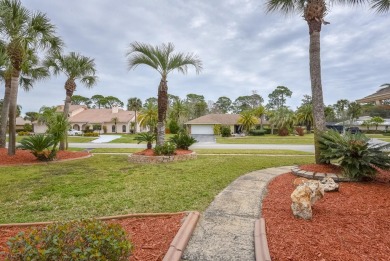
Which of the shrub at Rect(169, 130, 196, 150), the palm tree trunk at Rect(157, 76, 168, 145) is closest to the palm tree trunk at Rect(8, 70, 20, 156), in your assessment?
the palm tree trunk at Rect(157, 76, 168, 145)

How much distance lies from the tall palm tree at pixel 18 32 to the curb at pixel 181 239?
1072cm

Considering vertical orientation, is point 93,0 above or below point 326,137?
above

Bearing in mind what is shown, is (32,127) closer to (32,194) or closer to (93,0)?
(93,0)

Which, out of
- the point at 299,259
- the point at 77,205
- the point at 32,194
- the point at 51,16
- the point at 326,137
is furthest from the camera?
the point at 51,16

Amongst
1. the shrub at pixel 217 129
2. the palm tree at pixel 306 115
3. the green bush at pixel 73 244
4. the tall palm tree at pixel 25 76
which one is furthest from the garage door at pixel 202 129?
the green bush at pixel 73 244

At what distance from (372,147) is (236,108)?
281 feet

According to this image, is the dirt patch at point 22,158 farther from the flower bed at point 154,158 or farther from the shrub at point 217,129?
the shrub at point 217,129

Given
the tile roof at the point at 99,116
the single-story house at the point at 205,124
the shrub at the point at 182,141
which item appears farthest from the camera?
the tile roof at the point at 99,116

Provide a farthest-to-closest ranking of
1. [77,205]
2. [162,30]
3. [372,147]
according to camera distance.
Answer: [162,30], [372,147], [77,205]

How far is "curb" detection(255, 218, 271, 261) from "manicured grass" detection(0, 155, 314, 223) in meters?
1.20

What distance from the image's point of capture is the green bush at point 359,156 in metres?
5.80

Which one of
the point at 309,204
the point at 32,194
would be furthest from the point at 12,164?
the point at 309,204

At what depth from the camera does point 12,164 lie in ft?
33.7

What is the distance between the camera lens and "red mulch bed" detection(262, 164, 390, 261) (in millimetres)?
2848
